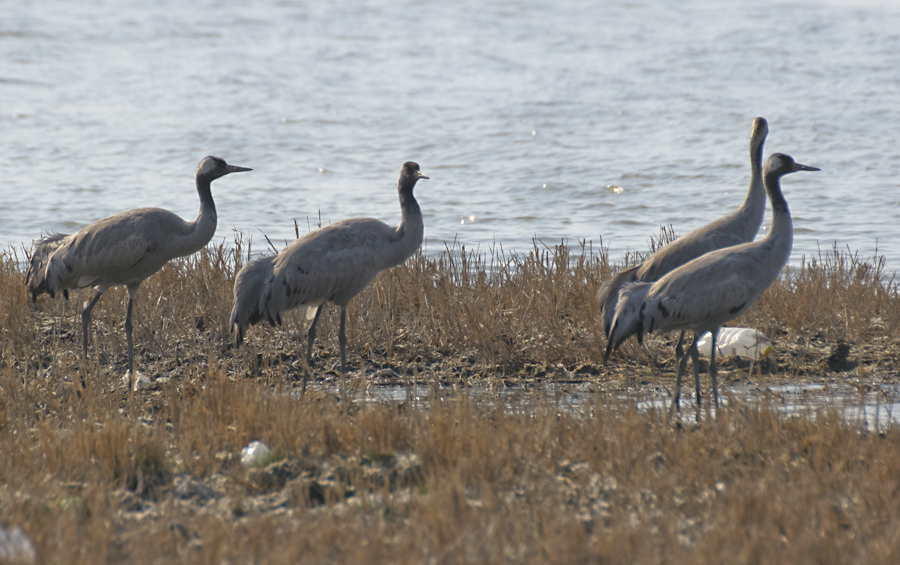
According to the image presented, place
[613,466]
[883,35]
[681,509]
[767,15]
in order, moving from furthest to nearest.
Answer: [767,15] → [883,35] → [613,466] → [681,509]

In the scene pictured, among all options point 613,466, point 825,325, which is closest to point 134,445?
point 613,466

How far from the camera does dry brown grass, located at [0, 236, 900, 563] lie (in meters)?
3.73

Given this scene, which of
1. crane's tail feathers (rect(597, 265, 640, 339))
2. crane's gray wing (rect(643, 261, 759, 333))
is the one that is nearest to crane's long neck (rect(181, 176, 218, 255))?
crane's tail feathers (rect(597, 265, 640, 339))

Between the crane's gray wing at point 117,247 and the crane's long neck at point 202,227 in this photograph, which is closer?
the crane's gray wing at point 117,247

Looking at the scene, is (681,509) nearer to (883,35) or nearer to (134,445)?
(134,445)

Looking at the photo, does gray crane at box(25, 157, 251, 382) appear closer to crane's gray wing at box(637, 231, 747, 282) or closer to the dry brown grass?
the dry brown grass

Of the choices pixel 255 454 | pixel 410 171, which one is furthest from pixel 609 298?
pixel 255 454

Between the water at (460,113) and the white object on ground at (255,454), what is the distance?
8.54 meters

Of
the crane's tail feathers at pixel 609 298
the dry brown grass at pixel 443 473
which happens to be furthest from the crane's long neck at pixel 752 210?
the crane's tail feathers at pixel 609 298

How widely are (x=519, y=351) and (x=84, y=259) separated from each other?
11.4 feet

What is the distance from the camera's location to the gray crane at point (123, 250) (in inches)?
306

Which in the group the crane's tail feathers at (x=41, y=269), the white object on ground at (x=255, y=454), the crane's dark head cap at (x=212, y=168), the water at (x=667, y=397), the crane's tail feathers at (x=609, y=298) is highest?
the crane's dark head cap at (x=212, y=168)

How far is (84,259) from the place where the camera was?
25.7 feet

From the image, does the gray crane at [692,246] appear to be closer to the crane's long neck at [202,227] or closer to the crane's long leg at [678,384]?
the crane's long leg at [678,384]
